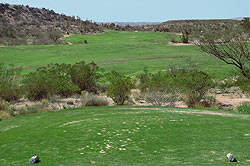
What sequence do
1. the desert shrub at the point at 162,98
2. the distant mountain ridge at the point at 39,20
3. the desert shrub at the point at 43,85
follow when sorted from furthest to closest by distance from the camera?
the distant mountain ridge at the point at 39,20 < the desert shrub at the point at 43,85 < the desert shrub at the point at 162,98

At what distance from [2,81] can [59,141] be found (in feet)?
51.2

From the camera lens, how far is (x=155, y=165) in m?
7.28

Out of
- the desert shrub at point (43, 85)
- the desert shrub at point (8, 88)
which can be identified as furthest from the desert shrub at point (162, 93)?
the desert shrub at point (8, 88)

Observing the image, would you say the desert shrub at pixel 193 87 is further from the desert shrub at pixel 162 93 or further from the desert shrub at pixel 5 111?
the desert shrub at pixel 5 111

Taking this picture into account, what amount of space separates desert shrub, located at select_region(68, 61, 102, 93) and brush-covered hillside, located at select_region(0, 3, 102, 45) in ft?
133

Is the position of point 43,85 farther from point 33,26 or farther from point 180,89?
point 33,26

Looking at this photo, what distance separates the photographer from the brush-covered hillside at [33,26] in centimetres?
7425

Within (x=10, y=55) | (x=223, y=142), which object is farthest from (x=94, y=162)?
(x=10, y=55)

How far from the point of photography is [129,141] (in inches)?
370

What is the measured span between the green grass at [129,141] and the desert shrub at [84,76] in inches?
583

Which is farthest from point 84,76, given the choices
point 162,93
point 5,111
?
point 5,111

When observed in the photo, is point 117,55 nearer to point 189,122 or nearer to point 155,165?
point 189,122

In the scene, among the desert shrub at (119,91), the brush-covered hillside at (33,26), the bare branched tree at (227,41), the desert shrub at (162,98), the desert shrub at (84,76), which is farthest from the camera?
the brush-covered hillside at (33,26)

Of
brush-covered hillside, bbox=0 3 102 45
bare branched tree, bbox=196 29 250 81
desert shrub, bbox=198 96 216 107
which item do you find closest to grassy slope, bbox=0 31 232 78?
bare branched tree, bbox=196 29 250 81
